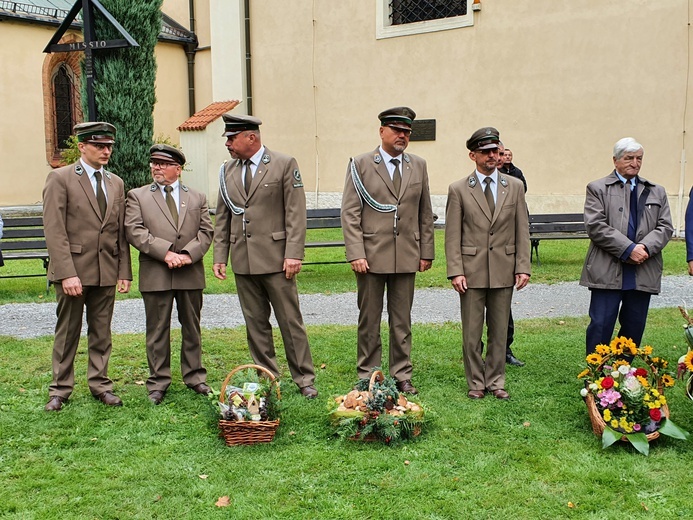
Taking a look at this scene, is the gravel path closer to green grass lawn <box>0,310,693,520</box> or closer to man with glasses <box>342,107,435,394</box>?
green grass lawn <box>0,310,693,520</box>

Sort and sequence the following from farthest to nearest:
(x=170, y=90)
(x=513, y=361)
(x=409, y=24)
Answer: (x=170, y=90)
(x=409, y=24)
(x=513, y=361)

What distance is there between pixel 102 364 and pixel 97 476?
148 centimetres

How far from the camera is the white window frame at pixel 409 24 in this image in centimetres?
1666

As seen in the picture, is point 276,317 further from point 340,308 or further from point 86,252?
point 340,308

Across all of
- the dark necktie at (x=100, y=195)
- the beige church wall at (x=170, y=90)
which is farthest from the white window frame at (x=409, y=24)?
the dark necktie at (x=100, y=195)

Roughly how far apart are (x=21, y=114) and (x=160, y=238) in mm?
17328

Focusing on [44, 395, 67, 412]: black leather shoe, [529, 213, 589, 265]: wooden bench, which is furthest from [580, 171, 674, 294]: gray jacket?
[529, 213, 589, 265]: wooden bench

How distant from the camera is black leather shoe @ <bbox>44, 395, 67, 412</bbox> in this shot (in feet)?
18.3

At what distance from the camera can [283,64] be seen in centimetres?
1959

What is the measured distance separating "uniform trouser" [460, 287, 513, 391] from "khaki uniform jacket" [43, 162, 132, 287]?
8.75 ft

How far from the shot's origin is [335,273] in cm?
1177

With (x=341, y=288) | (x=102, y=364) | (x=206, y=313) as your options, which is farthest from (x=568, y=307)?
(x=102, y=364)

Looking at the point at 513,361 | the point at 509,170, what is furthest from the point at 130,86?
the point at 513,361

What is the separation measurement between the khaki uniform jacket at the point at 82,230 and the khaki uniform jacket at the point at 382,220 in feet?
5.76
